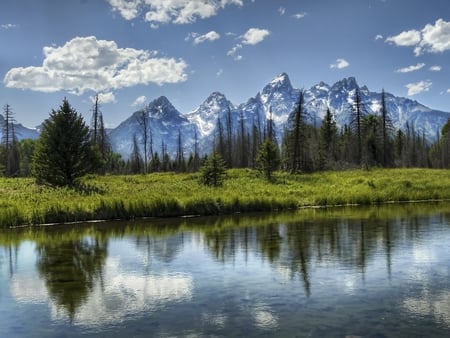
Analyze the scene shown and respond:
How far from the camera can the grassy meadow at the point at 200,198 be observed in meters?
29.2

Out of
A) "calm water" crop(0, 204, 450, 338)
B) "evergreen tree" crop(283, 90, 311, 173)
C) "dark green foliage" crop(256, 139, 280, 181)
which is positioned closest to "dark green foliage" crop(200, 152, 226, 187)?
"dark green foliage" crop(256, 139, 280, 181)

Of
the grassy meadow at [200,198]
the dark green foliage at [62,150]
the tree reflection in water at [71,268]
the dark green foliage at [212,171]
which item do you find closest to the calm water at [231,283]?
the tree reflection in water at [71,268]

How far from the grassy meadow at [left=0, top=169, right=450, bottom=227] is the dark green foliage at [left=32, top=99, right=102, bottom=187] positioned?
1711mm

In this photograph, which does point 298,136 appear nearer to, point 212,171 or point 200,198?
point 212,171

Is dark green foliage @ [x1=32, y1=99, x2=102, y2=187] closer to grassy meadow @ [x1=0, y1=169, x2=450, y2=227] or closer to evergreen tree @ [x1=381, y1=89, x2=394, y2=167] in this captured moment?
grassy meadow @ [x1=0, y1=169, x2=450, y2=227]

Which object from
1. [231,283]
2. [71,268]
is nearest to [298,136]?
[71,268]

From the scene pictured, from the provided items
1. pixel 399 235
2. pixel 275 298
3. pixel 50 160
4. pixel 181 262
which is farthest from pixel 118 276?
pixel 50 160

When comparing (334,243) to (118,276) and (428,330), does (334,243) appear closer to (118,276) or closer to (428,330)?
A: (118,276)

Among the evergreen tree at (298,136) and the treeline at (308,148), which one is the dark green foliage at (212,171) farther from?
the evergreen tree at (298,136)

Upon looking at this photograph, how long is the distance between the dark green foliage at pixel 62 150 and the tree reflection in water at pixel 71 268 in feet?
70.6

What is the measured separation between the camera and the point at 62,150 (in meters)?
41.8

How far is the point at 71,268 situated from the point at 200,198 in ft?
60.6

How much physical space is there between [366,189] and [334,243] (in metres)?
26.3

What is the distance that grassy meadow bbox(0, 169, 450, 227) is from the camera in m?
29.2
